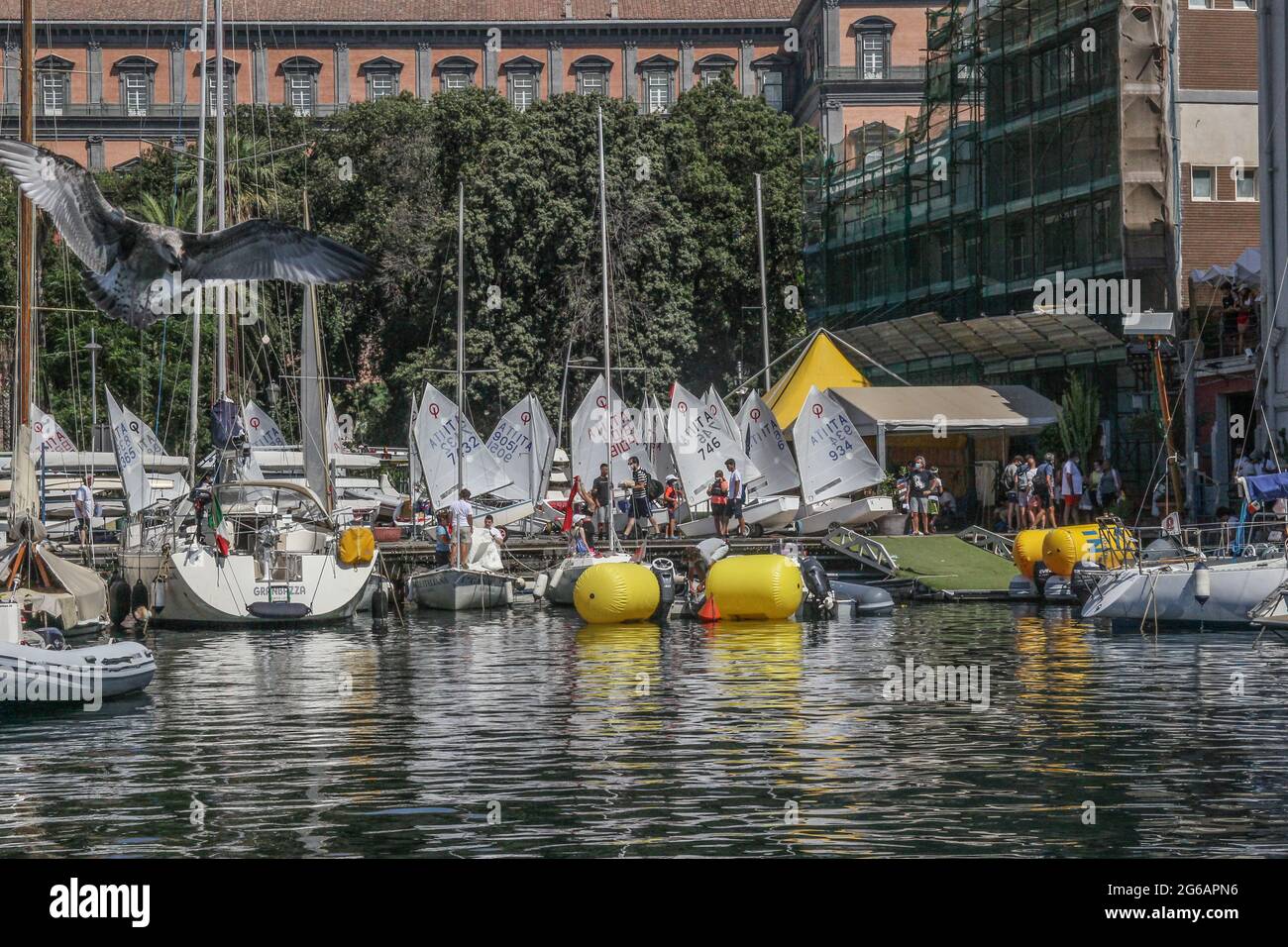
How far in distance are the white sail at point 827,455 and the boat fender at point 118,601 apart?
1653 cm

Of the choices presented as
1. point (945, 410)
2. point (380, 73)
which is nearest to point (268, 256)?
point (945, 410)

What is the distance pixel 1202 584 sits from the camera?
30.5 metres

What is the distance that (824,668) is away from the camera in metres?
26.9

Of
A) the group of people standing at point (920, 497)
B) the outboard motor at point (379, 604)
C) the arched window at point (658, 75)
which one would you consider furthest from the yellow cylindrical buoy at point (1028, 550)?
the arched window at point (658, 75)

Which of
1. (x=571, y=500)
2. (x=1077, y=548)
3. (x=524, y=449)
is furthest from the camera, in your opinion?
(x=524, y=449)

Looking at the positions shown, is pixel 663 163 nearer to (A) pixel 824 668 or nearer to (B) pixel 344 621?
(B) pixel 344 621

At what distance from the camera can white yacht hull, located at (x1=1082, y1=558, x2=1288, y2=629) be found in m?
30.2

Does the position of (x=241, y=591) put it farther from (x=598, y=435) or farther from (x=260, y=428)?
(x=260, y=428)

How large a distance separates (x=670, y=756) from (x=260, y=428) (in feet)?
137

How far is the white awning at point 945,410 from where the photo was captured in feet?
168

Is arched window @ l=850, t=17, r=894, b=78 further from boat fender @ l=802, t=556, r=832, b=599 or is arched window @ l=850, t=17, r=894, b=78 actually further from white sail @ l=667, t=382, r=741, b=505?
boat fender @ l=802, t=556, r=832, b=599

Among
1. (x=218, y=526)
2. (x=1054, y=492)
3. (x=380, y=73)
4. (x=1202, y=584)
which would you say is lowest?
(x=1202, y=584)

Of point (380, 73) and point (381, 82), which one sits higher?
point (380, 73)

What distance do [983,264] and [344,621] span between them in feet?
105
